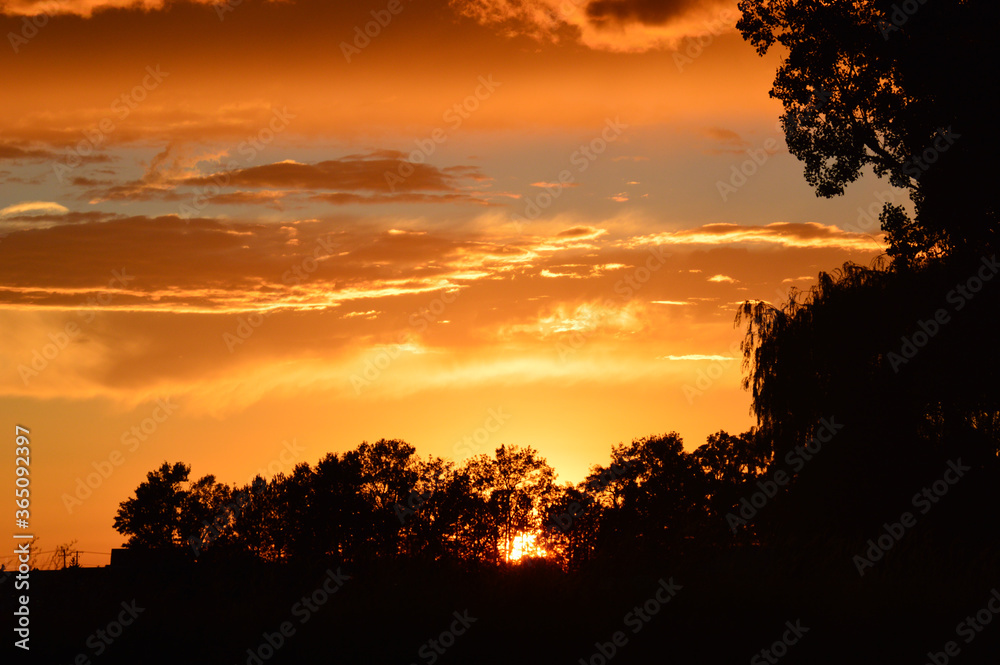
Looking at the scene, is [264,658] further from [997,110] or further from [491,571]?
[997,110]

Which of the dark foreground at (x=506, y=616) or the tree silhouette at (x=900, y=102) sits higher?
the tree silhouette at (x=900, y=102)

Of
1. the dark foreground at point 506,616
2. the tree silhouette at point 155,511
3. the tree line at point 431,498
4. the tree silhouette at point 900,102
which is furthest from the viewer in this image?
the tree silhouette at point 155,511

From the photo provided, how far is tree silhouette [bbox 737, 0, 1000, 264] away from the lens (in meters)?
17.3

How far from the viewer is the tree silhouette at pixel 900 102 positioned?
1731cm

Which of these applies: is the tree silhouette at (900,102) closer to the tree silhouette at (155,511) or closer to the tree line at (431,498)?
the tree line at (431,498)

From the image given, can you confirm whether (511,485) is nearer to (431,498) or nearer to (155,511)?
(431,498)

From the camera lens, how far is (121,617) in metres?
9.86

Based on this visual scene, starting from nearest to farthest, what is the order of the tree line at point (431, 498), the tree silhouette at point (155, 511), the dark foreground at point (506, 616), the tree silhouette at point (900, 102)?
the dark foreground at point (506, 616), the tree silhouette at point (900, 102), the tree line at point (431, 498), the tree silhouette at point (155, 511)

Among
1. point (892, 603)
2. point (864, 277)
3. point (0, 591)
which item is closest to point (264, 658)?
point (0, 591)

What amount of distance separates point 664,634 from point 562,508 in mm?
56521

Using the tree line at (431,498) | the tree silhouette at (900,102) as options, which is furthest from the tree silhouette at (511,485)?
the tree silhouette at (900,102)

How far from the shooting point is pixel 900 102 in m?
19.4

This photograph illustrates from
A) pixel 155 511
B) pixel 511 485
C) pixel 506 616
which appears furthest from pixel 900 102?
pixel 155 511

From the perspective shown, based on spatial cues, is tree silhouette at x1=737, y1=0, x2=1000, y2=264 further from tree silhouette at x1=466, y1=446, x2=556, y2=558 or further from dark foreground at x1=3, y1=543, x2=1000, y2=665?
tree silhouette at x1=466, y1=446, x2=556, y2=558
